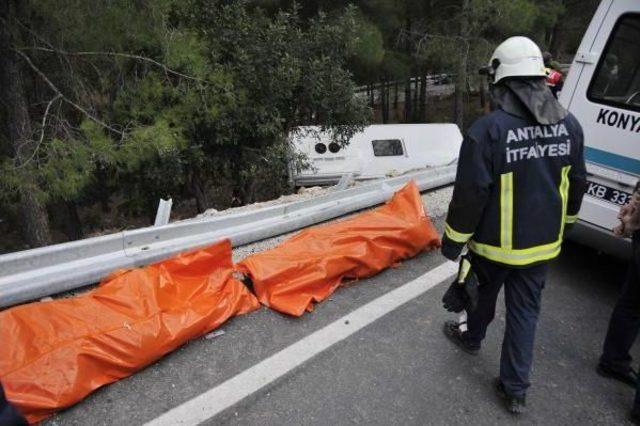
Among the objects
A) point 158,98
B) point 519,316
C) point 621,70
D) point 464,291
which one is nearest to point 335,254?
point 464,291

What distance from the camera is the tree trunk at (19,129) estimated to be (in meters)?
6.68

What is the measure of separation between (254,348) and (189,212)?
1291 cm

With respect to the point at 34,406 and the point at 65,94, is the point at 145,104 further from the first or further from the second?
the point at 34,406

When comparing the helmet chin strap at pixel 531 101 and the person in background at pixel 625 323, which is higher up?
the helmet chin strap at pixel 531 101

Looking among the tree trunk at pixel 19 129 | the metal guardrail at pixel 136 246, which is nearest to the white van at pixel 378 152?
the tree trunk at pixel 19 129

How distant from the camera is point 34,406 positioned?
2.16 meters

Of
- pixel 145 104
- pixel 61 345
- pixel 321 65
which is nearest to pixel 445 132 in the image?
pixel 321 65

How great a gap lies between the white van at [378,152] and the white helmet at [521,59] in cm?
877

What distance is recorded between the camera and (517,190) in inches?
89.9

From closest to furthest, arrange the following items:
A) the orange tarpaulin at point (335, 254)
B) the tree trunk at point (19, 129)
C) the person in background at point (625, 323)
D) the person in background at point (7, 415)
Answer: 1. the person in background at point (7, 415)
2. the person in background at point (625, 323)
3. the orange tarpaulin at point (335, 254)
4. the tree trunk at point (19, 129)

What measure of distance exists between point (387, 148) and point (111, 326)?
10570mm

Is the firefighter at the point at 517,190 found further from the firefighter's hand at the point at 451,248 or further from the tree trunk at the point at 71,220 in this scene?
the tree trunk at the point at 71,220

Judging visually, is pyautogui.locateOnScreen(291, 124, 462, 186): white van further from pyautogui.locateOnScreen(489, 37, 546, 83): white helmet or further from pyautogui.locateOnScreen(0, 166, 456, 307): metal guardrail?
pyautogui.locateOnScreen(489, 37, 546, 83): white helmet

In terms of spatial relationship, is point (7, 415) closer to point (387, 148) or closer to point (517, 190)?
point (517, 190)
